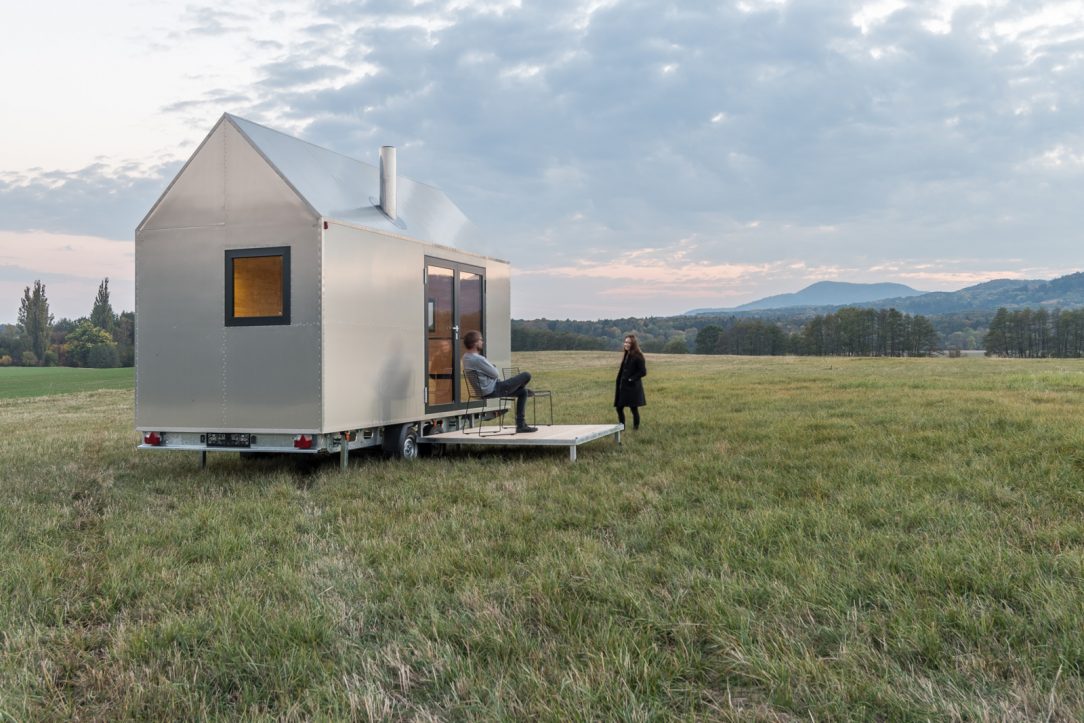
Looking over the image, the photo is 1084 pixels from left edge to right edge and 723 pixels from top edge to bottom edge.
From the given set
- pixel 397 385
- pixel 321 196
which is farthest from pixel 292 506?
pixel 321 196

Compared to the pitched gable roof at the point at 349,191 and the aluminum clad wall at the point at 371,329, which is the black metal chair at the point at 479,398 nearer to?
the aluminum clad wall at the point at 371,329

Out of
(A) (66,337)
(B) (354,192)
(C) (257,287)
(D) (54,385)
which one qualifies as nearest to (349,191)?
(B) (354,192)

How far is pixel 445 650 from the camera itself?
3795 mm

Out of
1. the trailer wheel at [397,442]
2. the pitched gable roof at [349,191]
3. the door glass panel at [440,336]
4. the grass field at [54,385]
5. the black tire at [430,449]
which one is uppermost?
the pitched gable roof at [349,191]

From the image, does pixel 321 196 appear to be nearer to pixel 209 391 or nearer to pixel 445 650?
pixel 209 391

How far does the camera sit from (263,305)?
8.96 meters

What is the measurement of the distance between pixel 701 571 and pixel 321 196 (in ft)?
20.4

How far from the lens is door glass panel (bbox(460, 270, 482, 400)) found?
11.7 metres

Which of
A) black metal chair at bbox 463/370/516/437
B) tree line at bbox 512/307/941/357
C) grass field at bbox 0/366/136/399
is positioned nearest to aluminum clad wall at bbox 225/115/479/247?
black metal chair at bbox 463/370/516/437

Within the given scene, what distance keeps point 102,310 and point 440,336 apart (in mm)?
89449

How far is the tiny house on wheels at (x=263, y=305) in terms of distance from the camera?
8719mm

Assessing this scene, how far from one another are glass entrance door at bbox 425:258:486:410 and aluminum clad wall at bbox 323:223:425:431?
0.35 metres

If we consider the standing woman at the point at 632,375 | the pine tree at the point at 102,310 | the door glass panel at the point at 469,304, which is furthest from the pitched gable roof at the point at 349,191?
the pine tree at the point at 102,310

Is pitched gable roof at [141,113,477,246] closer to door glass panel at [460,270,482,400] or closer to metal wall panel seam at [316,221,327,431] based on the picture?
metal wall panel seam at [316,221,327,431]
